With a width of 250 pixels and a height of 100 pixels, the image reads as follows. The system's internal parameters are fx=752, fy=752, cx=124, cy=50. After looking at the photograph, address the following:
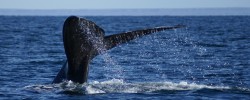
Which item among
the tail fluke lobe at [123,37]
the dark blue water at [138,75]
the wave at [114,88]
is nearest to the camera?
the tail fluke lobe at [123,37]

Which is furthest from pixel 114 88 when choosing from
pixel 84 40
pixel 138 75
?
pixel 138 75

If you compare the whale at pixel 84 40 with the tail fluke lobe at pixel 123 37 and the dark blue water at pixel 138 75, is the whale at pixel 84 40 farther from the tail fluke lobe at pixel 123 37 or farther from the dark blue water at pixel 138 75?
the dark blue water at pixel 138 75

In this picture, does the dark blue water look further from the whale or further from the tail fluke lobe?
the tail fluke lobe

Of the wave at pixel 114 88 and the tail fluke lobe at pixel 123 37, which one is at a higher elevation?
the tail fluke lobe at pixel 123 37

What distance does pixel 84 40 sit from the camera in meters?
13.8

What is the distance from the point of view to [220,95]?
49.9ft

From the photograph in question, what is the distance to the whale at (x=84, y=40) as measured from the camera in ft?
43.7

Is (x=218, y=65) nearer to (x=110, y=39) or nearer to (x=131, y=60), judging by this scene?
(x=131, y=60)

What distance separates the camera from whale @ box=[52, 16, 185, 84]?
13.3 m

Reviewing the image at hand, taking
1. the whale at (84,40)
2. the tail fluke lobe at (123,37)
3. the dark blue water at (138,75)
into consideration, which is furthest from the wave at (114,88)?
the tail fluke lobe at (123,37)

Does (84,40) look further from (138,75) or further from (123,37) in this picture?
(138,75)

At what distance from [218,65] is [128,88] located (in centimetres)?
838

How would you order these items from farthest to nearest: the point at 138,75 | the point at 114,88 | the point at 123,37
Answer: the point at 138,75 < the point at 114,88 < the point at 123,37

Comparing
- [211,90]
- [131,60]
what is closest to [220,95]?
[211,90]
